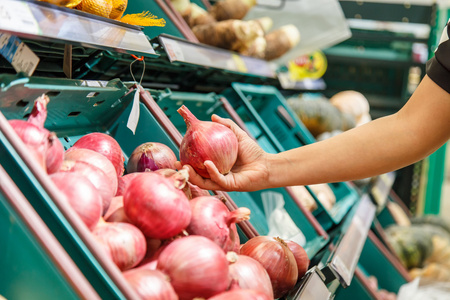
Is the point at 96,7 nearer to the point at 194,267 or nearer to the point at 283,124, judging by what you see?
the point at 194,267

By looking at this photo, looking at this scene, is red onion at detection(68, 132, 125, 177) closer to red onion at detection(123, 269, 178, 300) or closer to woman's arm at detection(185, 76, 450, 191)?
woman's arm at detection(185, 76, 450, 191)

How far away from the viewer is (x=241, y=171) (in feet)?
4.39

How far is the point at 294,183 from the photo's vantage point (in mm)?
1360

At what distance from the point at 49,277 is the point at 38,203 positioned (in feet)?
0.47

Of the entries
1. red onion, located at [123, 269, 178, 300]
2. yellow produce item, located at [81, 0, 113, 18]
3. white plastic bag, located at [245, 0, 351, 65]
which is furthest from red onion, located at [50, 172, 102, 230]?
white plastic bag, located at [245, 0, 351, 65]

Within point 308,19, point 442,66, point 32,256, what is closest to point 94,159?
point 32,256

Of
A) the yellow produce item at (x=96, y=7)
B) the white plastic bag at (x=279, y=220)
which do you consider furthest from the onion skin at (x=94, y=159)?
the white plastic bag at (x=279, y=220)

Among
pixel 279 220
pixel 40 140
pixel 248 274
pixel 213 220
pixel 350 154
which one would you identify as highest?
pixel 40 140

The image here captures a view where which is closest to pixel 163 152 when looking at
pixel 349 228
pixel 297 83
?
pixel 349 228

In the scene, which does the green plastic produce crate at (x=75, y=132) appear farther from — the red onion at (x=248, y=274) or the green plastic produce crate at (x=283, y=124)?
the green plastic produce crate at (x=283, y=124)

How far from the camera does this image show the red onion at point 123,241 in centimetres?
88

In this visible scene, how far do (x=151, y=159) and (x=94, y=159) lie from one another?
0.77 feet

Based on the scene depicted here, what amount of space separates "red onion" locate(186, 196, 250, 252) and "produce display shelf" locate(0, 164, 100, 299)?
0.31 metres

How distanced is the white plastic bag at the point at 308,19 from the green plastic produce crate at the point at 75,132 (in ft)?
5.92
